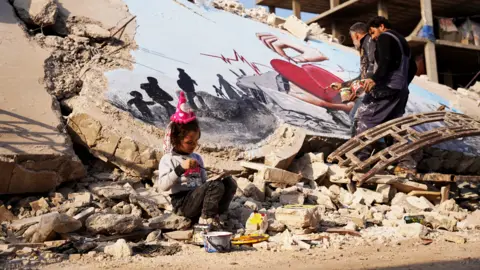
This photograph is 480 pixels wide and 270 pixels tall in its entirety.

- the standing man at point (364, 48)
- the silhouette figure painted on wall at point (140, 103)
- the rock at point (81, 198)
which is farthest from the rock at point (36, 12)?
the standing man at point (364, 48)

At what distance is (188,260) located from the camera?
2797mm

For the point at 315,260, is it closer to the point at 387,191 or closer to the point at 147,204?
the point at 147,204

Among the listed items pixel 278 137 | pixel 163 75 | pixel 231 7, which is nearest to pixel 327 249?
pixel 278 137

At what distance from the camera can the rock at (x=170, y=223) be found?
3.41 metres

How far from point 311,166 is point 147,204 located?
187cm

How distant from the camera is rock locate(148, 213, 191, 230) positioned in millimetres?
3412

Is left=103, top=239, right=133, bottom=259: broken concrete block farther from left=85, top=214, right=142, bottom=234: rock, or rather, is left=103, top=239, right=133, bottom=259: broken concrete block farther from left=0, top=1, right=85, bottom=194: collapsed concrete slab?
left=0, top=1, right=85, bottom=194: collapsed concrete slab

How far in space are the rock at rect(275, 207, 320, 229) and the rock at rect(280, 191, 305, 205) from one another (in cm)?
65

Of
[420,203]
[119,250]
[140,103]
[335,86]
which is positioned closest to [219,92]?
[140,103]

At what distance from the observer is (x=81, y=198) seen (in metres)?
3.83

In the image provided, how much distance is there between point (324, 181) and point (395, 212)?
0.86 metres

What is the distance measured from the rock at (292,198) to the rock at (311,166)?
0.54m

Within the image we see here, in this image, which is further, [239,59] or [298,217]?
[239,59]

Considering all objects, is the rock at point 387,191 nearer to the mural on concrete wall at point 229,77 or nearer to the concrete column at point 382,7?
the mural on concrete wall at point 229,77
